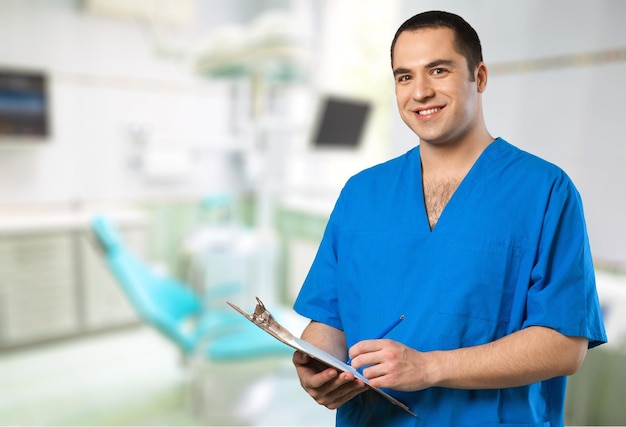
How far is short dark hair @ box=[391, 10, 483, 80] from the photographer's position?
550 millimetres

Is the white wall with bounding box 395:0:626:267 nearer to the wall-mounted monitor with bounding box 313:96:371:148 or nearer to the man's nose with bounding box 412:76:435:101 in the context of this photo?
the man's nose with bounding box 412:76:435:101

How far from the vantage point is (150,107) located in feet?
8.66

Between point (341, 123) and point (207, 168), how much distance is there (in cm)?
131

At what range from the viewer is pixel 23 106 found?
226 centimetres

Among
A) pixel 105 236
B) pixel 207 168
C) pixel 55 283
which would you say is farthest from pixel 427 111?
pixel 207 168

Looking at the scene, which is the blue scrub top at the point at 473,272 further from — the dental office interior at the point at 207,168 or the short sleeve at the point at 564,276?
the dental office interior at the point at 207,168

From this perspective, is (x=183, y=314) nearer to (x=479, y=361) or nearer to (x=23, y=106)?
(x=23, y=106)

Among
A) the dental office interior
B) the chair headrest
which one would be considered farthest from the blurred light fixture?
the chair headrest

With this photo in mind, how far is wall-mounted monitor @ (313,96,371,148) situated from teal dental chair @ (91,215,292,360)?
0.62 meters

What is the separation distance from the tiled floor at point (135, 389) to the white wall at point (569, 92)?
30.7 inches

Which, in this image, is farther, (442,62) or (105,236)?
(105,236)

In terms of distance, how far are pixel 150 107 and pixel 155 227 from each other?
0.60 metres

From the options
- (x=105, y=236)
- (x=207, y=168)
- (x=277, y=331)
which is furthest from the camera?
(x=207, y=168)

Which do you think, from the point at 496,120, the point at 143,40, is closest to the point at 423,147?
the point at 496,120
